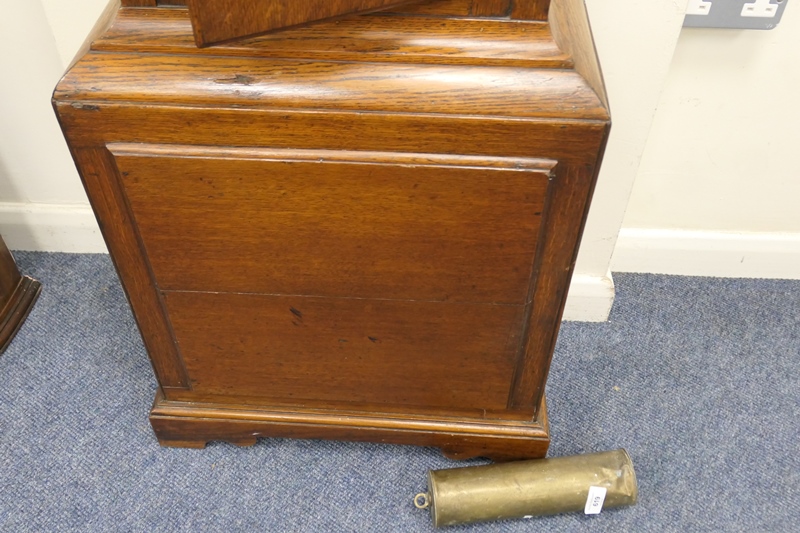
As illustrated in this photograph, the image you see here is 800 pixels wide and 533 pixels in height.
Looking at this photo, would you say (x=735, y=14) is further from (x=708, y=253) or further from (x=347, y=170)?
(x=347, y=170)

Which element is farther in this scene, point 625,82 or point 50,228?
point 50,228

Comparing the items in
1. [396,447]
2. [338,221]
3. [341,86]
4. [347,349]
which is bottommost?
[396,447]

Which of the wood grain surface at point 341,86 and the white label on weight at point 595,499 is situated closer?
the wood grain surface at point 341,86

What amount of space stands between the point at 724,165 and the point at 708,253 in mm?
227

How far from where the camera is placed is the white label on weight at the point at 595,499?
1170 millimetres

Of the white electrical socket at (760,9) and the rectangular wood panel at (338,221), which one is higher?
the white electrical socket at (760,9)

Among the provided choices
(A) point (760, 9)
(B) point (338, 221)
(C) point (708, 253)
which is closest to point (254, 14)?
(B) point (338, 221)

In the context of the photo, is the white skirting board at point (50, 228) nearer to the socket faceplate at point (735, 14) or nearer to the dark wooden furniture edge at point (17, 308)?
the dark wooden furniture edge at point (17, 308)

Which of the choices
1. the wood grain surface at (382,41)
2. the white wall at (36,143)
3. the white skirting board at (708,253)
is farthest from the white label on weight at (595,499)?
the white wall at (36,143)

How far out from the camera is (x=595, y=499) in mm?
1179

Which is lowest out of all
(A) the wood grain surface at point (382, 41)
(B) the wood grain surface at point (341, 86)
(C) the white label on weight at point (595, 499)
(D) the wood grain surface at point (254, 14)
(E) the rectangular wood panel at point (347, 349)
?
(C) the white label on weight at point (595, 499)

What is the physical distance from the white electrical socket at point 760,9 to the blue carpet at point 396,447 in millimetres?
624

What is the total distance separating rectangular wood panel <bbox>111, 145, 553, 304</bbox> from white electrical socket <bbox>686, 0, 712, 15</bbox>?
57 cm

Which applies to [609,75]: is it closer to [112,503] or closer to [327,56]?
[327,56]
